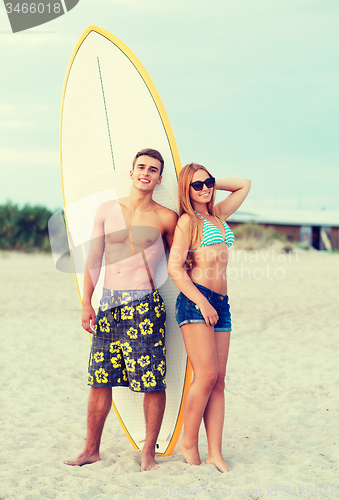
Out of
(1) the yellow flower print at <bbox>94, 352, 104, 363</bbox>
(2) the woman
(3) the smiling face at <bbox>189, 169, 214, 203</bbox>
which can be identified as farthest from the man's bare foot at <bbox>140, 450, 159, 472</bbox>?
(3) the smiling face at <bbox>189, 169, 214, 203</bbox>

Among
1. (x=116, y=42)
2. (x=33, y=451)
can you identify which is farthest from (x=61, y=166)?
(x=33, y=451)

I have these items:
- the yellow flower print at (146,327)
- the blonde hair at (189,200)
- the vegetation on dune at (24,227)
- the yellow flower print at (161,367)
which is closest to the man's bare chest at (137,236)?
the blonde hair at (189,200)

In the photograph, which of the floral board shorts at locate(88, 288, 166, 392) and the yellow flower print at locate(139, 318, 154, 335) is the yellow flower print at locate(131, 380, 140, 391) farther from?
the yellow flower print at locate(139, 318, 154, 335)

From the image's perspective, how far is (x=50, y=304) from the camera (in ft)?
30.5

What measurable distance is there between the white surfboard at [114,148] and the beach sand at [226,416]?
0.43 meters

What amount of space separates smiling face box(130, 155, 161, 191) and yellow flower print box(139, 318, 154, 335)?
83 cm

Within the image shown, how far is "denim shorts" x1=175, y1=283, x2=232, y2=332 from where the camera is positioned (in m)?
2.60

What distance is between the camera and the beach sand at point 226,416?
2.62 metres

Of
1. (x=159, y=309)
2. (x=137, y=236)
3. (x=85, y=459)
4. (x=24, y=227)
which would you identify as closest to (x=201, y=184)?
(x=137, y=236)

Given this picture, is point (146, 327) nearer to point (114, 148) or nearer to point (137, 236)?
point (137, 236)

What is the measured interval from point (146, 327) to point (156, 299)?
0.19 m

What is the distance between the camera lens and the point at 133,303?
109 inches

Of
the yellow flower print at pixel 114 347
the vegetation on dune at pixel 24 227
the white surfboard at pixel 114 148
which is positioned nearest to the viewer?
the yellow flower print at pixel 114 347

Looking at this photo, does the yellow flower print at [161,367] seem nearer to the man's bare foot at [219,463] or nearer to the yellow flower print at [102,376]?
the yellow flower print at [102,376]
